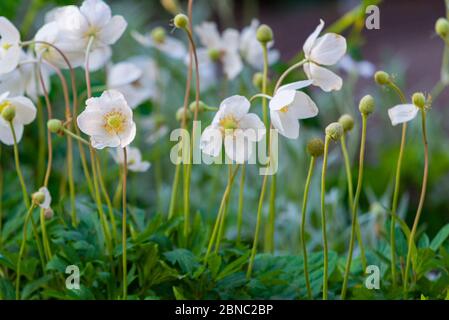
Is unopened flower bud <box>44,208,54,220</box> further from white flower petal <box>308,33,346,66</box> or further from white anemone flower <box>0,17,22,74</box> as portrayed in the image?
white flower petal <box>308,33,346,66</box>

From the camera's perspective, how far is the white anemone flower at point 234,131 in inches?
26.7

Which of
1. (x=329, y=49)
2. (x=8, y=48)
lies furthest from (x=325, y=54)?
(x=8, y=48)

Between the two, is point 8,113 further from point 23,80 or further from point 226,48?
point 226,48

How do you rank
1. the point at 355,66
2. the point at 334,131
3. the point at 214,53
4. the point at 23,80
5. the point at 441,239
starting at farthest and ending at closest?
1. the point at 355,66
2. the point at 214,53
3. the point at 23,80
4. the point at 441,239
5. the point at 334,131

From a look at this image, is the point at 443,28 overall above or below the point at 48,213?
above

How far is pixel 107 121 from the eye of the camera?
676 millimetres

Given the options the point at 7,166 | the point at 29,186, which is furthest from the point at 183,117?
the point at 7,166

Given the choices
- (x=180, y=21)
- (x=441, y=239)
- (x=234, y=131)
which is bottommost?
(x=441, y=239)

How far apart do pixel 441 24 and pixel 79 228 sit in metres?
0.42

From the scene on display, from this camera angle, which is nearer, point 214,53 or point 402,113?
point 402,113

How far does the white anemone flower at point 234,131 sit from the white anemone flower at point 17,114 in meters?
0.18

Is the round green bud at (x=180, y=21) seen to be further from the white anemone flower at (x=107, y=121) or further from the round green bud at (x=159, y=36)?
the round green bud at (x=159, y=36)

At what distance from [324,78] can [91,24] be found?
236 millimetres
